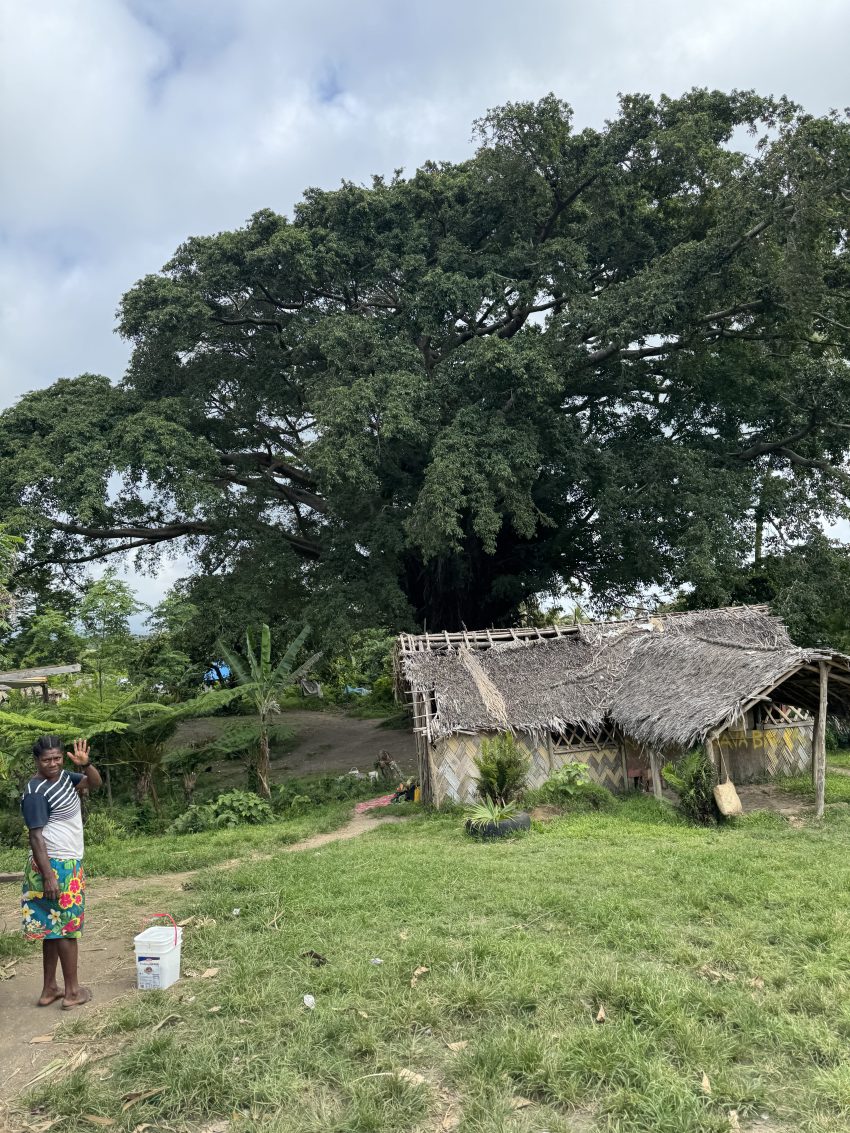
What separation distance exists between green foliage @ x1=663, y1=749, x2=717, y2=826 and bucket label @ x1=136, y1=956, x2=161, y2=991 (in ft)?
24.2

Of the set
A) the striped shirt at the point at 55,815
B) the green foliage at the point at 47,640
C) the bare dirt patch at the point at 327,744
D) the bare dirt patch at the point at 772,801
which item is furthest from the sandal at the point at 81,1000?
the bare dirt patch at the point at 327,744

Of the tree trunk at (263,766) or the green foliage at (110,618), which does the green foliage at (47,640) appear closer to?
the green foliage at (110,618)

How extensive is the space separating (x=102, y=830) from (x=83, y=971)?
21.4 ft

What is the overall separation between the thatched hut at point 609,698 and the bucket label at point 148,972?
733cm

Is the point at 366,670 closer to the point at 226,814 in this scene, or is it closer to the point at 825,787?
the point at 226,814

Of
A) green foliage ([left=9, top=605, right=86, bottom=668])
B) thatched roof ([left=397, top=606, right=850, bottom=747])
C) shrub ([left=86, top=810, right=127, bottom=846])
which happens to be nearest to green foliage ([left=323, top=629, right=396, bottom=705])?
green foliage ([left=9, top=605, right=86, bottom=668])

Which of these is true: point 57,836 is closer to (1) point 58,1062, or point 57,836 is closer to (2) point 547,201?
(1) point 58,1062

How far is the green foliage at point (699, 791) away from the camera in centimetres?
1015

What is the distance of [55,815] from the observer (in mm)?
4973

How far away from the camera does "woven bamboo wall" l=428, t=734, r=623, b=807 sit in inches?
484

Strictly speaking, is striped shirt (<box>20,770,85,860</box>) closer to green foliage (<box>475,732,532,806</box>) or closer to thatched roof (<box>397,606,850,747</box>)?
green foliage (<box>475,732,532,806</box>)

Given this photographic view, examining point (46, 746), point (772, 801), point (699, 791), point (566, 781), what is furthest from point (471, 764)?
point (46, 746)

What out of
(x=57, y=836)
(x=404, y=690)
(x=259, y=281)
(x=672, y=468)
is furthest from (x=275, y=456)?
(x=57, y=836)

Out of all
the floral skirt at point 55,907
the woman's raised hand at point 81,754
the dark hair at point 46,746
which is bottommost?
the floral skirt at point 55,907
